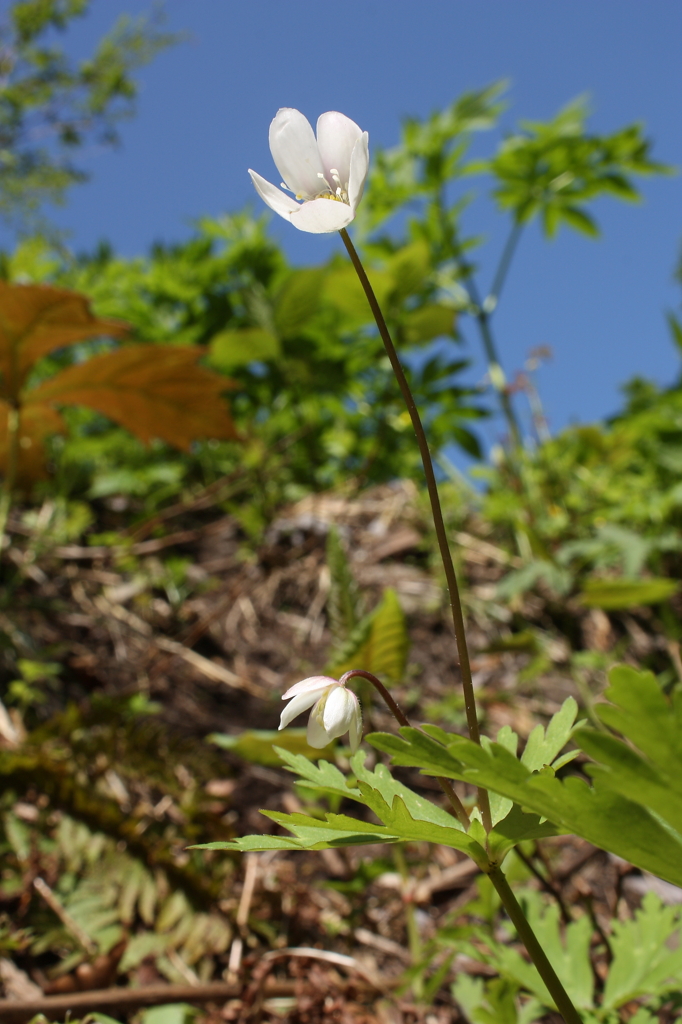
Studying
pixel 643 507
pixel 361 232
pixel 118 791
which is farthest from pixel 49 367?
pixel 643 507

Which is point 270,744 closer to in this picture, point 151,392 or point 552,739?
point 552,739

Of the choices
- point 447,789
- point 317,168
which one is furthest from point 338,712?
point 317,168

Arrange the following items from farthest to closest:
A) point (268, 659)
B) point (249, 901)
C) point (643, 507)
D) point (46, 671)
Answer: point (643, 507), point (268, 659), point (46, 671), point (249, 901)

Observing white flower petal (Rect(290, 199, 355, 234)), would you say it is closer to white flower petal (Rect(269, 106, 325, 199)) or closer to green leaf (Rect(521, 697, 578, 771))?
white flower petal (Rect(269, 106, 325, 199))

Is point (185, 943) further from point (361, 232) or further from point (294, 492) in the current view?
point (361, 232)

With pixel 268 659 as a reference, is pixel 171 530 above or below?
above

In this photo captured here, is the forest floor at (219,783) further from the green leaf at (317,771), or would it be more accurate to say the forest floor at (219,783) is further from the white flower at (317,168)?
the white flower at (317,168)

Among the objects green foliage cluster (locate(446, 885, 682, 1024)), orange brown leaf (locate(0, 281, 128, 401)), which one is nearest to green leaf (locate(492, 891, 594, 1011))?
Answer: green foliage cluster (locate(446, 885, 682, 1024))
